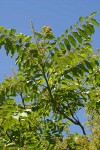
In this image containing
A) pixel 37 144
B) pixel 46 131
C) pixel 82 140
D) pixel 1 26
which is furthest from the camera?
pixel 46 131

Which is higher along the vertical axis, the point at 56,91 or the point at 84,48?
the point at 84,48

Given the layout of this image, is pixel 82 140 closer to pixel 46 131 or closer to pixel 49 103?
pixel 49 103

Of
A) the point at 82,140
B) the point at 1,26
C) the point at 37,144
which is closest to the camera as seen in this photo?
the point at 82,140

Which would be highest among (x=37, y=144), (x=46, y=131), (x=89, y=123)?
(x=46, y=131)

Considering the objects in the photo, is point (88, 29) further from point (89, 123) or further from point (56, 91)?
point (89, 123)

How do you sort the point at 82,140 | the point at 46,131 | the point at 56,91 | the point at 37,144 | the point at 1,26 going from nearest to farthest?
the point at 82,140 → the point at 37,144 → the point at 56,91 → the point at 1,26 → the point at 46,131

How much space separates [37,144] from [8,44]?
1790mm

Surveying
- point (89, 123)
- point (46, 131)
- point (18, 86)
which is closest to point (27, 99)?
point (18, 86)

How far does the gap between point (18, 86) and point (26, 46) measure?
0.64 metres

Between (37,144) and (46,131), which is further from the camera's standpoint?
(46,131)

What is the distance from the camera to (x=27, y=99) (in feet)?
18.6

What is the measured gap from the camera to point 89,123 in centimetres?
307

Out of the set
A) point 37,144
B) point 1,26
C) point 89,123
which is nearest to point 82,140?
point 89,123

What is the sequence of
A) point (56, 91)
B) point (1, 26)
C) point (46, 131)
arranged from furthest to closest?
point (46, 131) → point (1, 26) → point (56, 91)
